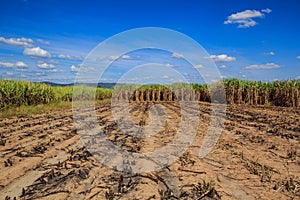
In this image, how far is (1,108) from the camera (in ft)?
48.2

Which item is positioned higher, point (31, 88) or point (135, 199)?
point (31, 88)

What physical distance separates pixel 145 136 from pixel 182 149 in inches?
62.7

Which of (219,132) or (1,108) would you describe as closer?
(219,132)

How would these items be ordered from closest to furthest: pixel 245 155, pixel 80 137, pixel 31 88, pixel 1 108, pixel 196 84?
pixel 245 155 → pixel 80 137 → pixel 1 108 → pixel 31 88 → pixel 196 84

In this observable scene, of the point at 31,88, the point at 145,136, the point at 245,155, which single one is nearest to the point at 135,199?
the point at 245,155

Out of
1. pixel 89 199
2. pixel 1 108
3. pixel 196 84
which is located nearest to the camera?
pixel 89 199

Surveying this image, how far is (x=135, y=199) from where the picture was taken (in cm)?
324

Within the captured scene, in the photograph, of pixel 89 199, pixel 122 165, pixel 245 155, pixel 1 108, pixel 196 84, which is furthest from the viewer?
pixel 196 84

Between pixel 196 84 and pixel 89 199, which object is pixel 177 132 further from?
pixel 196 84

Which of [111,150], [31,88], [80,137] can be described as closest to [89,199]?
[111,150]

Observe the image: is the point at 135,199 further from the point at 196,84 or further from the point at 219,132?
the point at 196,84

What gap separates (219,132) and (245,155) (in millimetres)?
2665

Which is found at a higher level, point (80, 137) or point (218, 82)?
point (218, 82)

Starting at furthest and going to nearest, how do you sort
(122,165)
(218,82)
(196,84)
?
(196,84) < (218,82) < (122,165)
